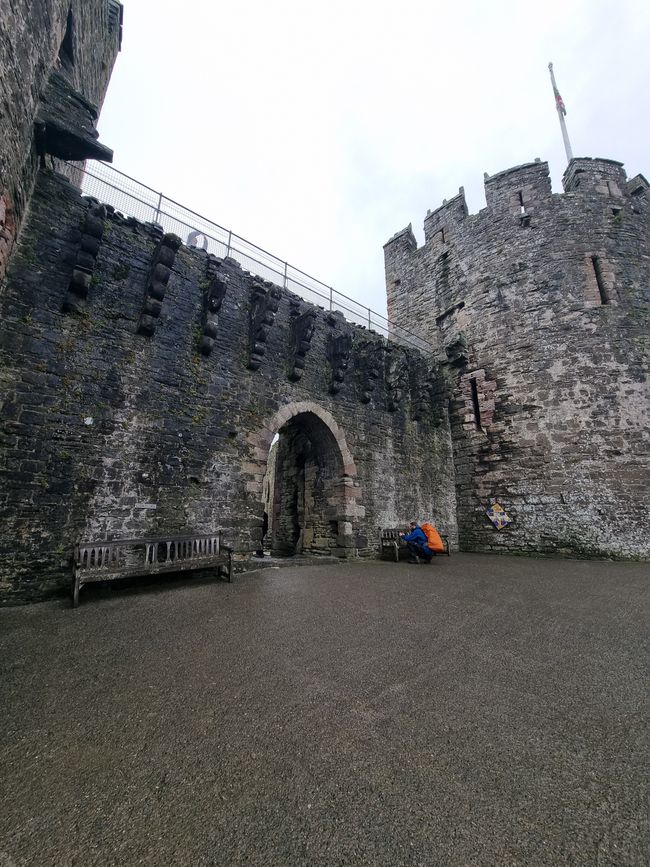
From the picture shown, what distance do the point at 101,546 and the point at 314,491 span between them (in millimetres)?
5530

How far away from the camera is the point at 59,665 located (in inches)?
112

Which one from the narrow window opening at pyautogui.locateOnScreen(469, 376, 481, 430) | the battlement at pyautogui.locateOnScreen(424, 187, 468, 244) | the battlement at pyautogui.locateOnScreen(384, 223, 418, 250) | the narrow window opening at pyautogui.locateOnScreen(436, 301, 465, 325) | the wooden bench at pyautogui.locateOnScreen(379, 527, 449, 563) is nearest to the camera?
the wooden bench at pyautogui.locateOnScreen(379, 527, 449, 563)

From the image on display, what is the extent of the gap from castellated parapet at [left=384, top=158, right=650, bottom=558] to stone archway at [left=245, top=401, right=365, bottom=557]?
441 centimetres

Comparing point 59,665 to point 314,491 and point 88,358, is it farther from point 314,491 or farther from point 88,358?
point 314,491

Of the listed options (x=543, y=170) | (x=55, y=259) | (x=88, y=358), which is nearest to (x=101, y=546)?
(x=88, y=358)

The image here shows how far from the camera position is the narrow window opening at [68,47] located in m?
6.19

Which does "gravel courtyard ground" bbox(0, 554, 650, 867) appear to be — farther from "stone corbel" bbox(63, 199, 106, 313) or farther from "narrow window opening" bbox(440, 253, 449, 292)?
"narrow window opening" bbox(440, 253, 449, 292)

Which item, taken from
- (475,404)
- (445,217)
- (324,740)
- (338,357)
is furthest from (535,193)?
(324,740)

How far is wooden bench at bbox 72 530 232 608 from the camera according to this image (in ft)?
15.6

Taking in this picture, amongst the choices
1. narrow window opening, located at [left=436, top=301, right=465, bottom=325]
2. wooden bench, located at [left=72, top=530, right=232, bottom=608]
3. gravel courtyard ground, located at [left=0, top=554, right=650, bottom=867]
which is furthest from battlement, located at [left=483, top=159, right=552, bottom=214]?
wooden bench, located at [left=72, top=530, right=232, bottom=608]

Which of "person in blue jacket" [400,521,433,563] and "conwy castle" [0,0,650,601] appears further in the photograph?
"person in blue jacket" [400,521,433,563]

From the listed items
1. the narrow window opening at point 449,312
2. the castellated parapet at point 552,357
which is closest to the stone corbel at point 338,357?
the castellated parapet at point 552,357

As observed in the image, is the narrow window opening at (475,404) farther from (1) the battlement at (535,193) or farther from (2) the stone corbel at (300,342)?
(2) the stone corbel at (300,342)

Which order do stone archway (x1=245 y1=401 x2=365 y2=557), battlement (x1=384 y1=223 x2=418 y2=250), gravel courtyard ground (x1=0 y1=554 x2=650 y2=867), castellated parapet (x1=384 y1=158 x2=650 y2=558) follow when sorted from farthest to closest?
battlement (x1=384 y1=223 x2=418 y2=250) < castellated parapet (x1=384 y1=158 x2=650 y2=558) < stone archway (x1=245 y1=401 x2=365 y2=557) < gravel courtyard ground (x1=0 y1=554 x2=650 y2=867)
